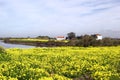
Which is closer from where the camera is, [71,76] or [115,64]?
[71,76]

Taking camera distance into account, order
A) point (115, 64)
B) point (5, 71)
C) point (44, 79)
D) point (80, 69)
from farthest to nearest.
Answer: point (115, 64)
point (80, 69)
point (5, 71)
point (44, 79)

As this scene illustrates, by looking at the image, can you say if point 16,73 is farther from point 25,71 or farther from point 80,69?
point 80,69

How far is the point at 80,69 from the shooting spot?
70.6 feet

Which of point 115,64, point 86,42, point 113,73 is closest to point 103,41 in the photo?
point 86,42

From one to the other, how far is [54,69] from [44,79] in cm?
577

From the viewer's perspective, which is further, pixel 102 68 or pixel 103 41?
pixel 103 41

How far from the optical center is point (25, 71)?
60.5ft

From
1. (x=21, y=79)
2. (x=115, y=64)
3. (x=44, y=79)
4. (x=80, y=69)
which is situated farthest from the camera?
(x=115, y=64)

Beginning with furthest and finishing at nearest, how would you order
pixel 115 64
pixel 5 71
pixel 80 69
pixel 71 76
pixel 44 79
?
pixel 115 64 < pixel 80 69 < pixel 71 76 < pixel 5 71 < pixel 44 79

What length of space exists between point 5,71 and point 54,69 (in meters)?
4.21

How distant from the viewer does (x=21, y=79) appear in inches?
664

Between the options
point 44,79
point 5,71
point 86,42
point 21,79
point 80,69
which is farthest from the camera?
point 86,42

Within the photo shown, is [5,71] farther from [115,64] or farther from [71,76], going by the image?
[115,64]

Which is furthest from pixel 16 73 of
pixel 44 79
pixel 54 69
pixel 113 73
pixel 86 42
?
pixel 86 42
